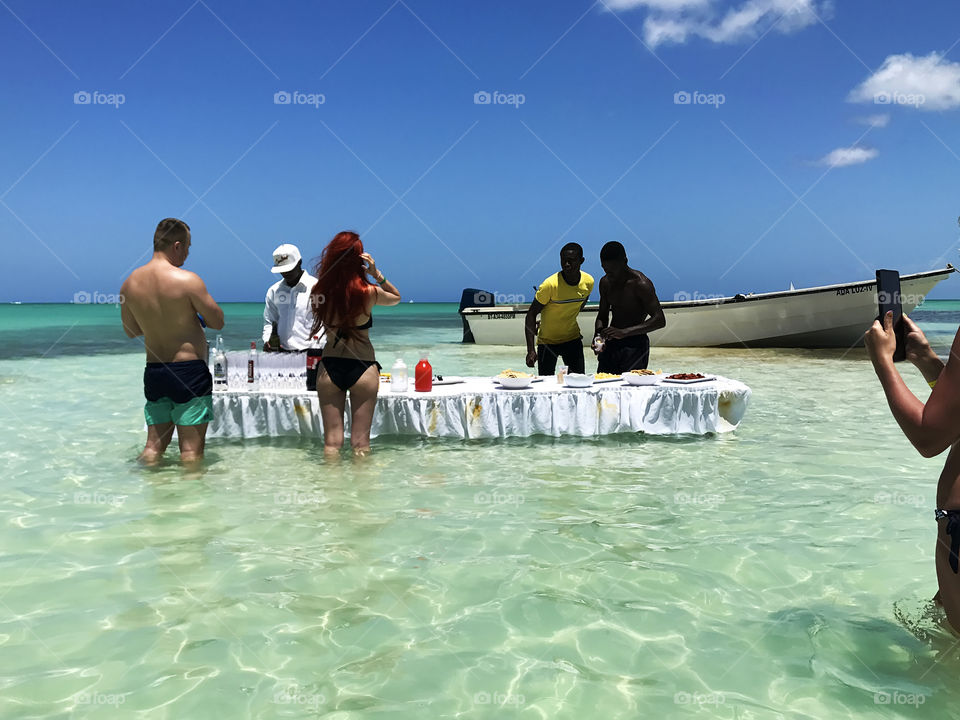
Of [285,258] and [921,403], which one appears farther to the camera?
[285,258]

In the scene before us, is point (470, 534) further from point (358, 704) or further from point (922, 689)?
point (922, 689)

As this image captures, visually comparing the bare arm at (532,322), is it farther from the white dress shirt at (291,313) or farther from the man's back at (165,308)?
the man's back at (165,308)

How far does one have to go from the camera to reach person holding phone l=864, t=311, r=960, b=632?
7.39 ft

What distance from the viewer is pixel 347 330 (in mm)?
6051

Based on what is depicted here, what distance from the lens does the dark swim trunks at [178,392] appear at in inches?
229

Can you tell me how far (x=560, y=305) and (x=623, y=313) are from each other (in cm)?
68

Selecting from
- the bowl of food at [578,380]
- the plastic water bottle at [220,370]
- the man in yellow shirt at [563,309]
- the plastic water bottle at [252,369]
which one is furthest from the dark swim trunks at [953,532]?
the plastic water bottle at [220,370]

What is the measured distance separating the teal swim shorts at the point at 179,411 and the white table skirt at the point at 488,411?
1.00 meters

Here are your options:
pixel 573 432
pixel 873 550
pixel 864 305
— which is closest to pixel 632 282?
pixel 573 432

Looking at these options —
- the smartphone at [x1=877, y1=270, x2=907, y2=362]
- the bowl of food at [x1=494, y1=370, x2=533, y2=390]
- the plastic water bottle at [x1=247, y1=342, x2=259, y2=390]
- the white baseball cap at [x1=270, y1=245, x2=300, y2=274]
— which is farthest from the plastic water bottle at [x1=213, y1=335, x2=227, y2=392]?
the smartphone at [x1=877, y1=270, x2=907, y2=362]

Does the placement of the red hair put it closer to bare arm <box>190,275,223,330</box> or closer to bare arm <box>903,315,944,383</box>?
bare arm <box>190,275,223,330</box>

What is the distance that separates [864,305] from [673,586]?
20297 millimetres

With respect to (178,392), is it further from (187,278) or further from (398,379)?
(398,379)

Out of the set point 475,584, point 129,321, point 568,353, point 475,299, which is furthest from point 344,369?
point 475,299
